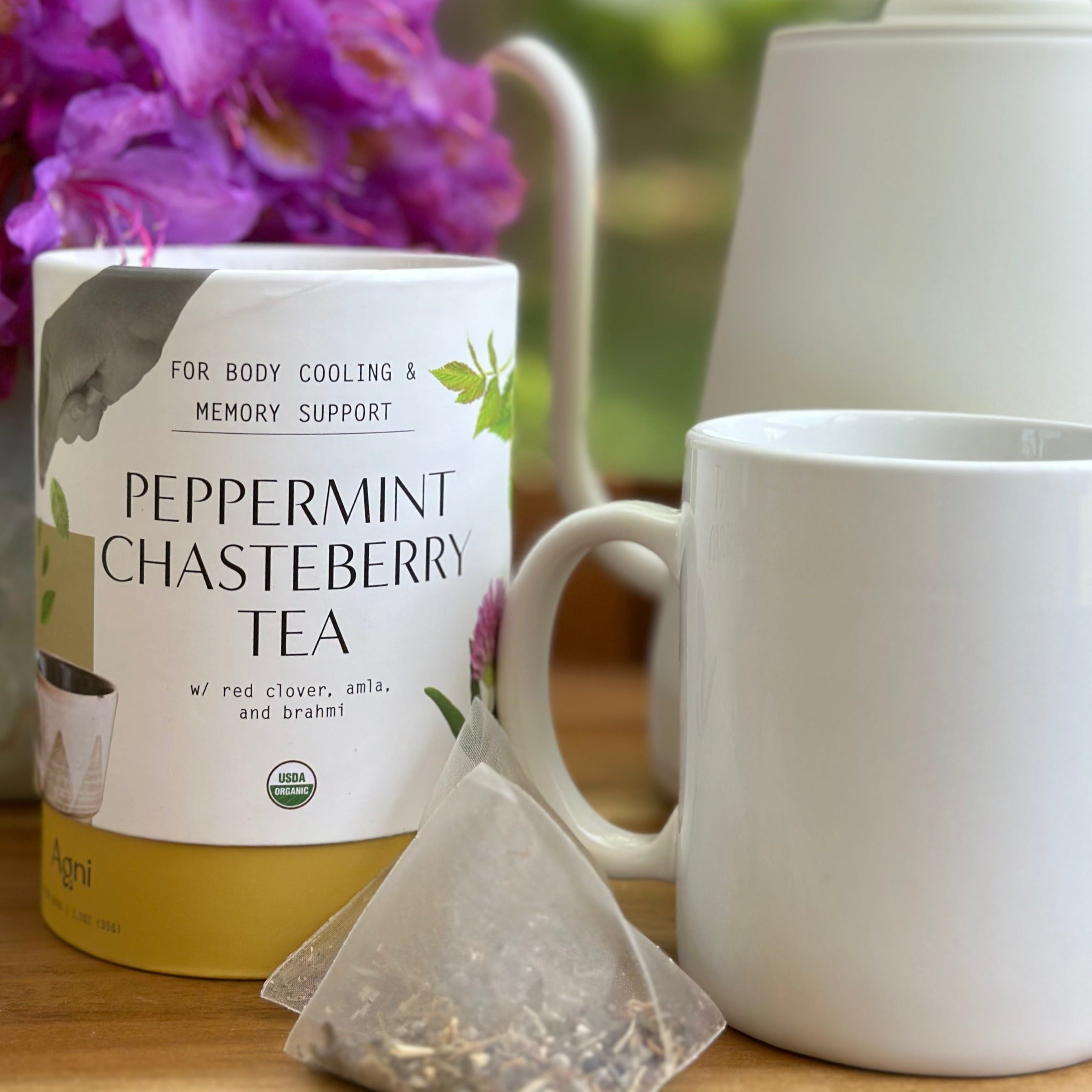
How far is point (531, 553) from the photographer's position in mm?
467

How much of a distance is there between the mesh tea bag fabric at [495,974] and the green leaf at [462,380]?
4.4 inches

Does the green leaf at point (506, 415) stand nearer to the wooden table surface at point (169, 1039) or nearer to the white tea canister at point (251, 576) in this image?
the white tea canister at point (251, 576)

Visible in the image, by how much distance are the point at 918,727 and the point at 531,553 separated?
14cm

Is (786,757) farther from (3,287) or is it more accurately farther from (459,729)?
(3,287)

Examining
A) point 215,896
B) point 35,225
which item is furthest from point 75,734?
point 35,225

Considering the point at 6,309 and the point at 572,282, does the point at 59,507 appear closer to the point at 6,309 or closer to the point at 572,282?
the point at 6,309

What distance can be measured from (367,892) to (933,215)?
Result: 280mm

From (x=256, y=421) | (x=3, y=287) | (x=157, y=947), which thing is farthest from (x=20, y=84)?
(x=157, y=947)

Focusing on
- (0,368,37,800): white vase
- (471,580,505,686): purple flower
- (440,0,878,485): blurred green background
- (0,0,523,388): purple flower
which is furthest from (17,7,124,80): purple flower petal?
(440,0,878,485): blurred green background

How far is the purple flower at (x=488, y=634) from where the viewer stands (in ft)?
1.52

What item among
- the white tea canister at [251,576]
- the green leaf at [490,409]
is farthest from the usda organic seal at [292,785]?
the green leaf at [490,409]

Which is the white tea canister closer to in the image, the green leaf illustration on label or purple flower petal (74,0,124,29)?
the green leaf illustration on label

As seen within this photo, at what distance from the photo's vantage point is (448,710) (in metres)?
0.45

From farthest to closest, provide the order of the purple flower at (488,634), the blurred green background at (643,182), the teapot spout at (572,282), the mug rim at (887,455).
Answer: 1. the blurred green background at (643,182)
2. the teapot spout at (572,282)
3. the purple flower at (488,634)
4. the mug rim at (887,455)
